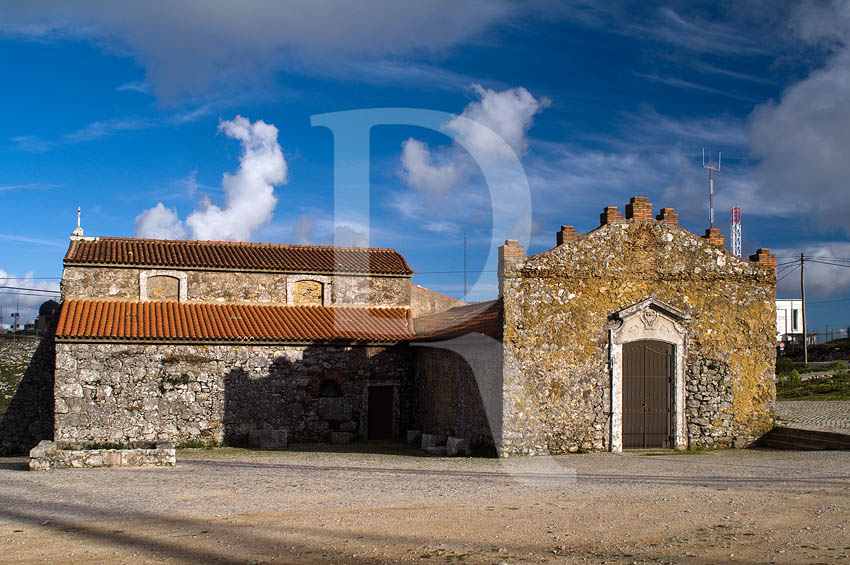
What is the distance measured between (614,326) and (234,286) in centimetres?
1202

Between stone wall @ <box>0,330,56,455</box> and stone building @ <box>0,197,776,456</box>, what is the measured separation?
2.2 inches

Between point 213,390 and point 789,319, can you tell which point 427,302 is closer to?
point 213,390

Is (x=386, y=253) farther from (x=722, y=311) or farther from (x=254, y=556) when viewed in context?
(x=254, y=556)

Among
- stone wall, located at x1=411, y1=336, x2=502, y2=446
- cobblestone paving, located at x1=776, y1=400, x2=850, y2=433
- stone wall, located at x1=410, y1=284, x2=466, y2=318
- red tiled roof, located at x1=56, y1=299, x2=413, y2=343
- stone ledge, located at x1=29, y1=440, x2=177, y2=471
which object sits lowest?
stone ledge, located at x1=29, y1=440, x2=177, y2=471

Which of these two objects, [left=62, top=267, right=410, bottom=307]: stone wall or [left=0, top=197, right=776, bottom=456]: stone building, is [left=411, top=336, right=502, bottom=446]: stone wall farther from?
[left=62, top=267, right=410, bottom=307]: stone wall

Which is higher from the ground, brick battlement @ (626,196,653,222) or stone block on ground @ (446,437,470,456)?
brick battlement @ (626,196,653,222)

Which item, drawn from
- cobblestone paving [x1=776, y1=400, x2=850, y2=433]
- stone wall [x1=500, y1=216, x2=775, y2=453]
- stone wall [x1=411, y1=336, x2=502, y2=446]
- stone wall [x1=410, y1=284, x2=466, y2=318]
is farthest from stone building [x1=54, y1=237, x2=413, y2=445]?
cobblestone paving [x1=776, y1=400, x2=850, y2=433]

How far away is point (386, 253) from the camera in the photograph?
2581 cm

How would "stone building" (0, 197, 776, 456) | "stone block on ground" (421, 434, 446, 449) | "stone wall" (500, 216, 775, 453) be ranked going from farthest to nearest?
"stone block on ground" (421, 434, 446, 449) < "stone building" (0, 197, 776, 456) < "stone wall" (500, 216, 775, 453)

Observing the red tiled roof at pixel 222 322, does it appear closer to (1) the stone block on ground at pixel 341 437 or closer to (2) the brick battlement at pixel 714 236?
(1) the stone block on ground at pixel 341 437


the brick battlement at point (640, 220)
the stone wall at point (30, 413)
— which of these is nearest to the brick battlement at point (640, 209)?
the brick battlement at point (640, 220)

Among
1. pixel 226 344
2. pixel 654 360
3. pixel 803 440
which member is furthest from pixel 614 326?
pixel 226 344

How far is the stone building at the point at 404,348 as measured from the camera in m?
16.1

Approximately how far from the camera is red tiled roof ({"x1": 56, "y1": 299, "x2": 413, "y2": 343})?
64.4 feet
